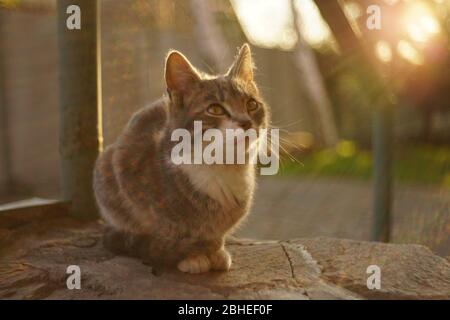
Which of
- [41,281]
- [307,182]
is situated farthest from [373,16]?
[307,182]

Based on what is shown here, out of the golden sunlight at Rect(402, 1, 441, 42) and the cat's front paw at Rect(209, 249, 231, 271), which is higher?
the golden sunlight at Rect(402, 1, 441, 42)

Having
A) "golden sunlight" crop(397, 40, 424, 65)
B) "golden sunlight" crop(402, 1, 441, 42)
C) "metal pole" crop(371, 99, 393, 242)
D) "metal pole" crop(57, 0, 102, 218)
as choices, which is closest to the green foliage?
"metal pole" crop(371, 99, 393, 242)

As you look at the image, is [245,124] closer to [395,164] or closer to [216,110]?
[216,110]

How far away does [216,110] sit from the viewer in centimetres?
145

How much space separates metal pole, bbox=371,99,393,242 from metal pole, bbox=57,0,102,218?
1418 mm

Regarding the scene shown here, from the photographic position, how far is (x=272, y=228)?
13.3ft

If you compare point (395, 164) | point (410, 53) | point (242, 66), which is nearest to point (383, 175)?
point (410, 53)

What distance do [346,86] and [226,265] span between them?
300 inches

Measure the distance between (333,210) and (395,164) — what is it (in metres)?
1.88

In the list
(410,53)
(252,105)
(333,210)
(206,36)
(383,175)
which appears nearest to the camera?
(252,105)

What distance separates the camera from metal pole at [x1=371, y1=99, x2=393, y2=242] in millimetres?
2578

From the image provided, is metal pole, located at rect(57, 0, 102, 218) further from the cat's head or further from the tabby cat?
the cat's head

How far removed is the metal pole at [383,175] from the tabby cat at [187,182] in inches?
45.6

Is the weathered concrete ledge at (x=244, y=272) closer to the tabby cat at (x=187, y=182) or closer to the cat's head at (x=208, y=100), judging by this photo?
the tabby cat at (x=187, y=182)
